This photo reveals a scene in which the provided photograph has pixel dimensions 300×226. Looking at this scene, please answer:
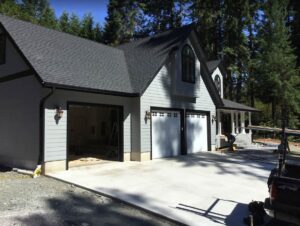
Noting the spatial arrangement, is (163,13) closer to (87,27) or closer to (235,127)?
(87,27)

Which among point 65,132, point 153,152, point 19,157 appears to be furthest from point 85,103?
point 153,152

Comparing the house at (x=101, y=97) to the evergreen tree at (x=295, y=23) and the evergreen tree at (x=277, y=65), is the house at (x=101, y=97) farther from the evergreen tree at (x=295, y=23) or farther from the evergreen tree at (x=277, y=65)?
the evergreen tree at (x=295, y=23)

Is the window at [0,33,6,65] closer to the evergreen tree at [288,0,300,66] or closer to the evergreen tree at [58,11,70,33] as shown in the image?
the evergreen tree at [58,11,70,33]

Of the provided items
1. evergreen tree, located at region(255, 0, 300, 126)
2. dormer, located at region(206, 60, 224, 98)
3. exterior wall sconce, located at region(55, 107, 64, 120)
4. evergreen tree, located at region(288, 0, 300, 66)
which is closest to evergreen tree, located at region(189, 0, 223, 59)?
evergreen tree, located at region(255, 0, 300, 126)

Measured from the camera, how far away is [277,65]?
2717cm

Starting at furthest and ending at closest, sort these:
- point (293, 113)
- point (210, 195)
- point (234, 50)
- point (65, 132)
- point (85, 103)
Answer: point (234, 50), point (293, 113), point (85, 103), point (65, 132), point (210, 195)

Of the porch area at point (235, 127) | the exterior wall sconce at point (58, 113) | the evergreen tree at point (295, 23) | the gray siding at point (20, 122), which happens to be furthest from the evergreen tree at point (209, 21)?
the exterior wall sconce at point (58, 113)

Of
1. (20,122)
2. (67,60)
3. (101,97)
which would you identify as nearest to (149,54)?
(101,97)

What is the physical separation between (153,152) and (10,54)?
6654 mm

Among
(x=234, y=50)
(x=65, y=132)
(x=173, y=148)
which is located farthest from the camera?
(x=234, y=50)

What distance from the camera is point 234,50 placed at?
1171 inches

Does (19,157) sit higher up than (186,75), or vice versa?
(186,75)

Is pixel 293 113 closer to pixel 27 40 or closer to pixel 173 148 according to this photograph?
pixel 173 148

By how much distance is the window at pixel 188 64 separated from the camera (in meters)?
13.5
